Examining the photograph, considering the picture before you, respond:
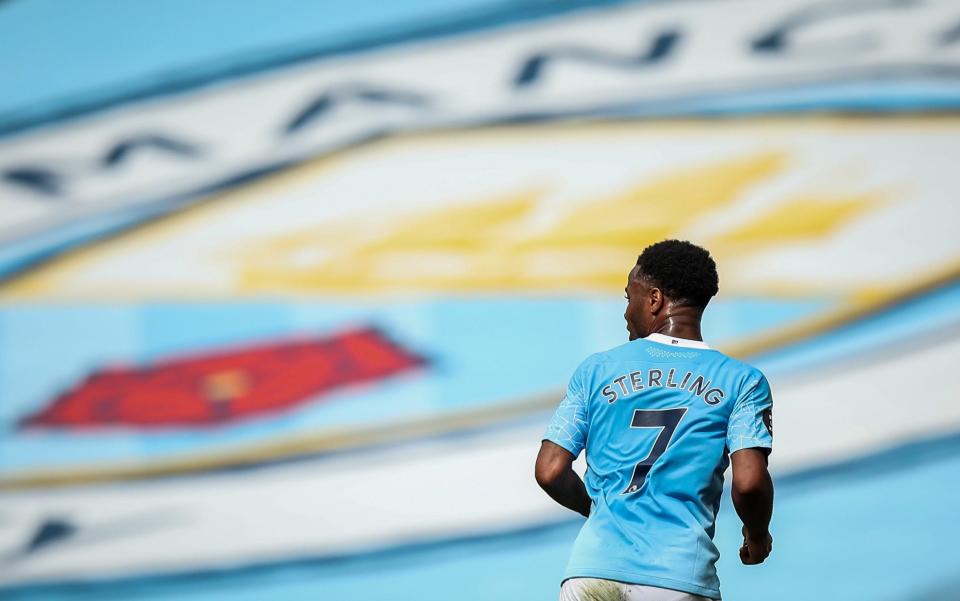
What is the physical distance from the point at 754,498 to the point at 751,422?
146 millimetres

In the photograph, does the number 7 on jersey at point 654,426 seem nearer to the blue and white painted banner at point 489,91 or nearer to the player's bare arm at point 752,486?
the player's bare arm at point 752,486

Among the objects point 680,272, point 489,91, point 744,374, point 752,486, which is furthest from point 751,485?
point 489,91

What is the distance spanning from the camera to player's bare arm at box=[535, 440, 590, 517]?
102 inches

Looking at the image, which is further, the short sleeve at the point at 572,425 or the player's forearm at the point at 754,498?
the short sleeve at the point at 572,425

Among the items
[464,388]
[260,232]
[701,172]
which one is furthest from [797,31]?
[260,232]

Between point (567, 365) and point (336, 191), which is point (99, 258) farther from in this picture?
point (567, 365)

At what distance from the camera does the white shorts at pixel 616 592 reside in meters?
2.46

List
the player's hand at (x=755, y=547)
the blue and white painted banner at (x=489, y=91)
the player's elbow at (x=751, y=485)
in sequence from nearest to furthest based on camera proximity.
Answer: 1. the player's elbow at (x=751, y=485)
2. the player's hand at (x=755, y=547)
3. the blue and white painted banner at (x=489, y=91)

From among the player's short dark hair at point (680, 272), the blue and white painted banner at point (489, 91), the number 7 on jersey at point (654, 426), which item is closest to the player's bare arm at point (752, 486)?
the number 7 on jersey at point (654, 426)

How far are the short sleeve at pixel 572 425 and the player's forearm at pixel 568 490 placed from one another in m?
0.05

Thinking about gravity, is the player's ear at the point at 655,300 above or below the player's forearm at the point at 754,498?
above

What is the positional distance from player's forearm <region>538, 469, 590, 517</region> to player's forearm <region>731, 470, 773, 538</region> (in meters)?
0.33

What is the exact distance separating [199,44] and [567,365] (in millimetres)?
2268

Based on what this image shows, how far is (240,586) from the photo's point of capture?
18.4 feet
